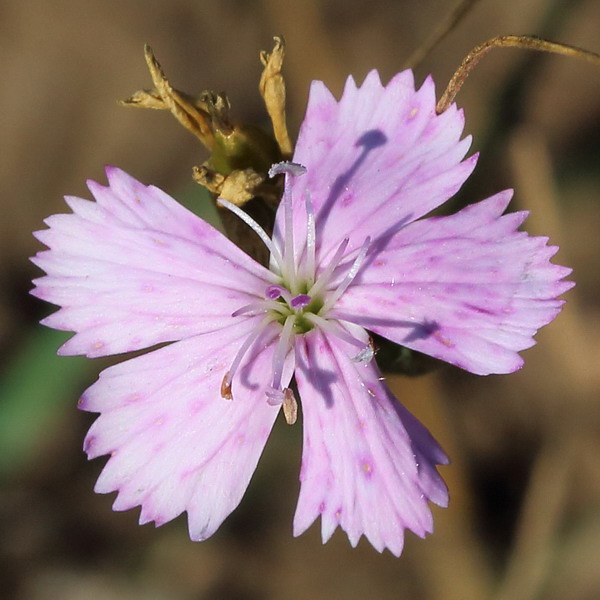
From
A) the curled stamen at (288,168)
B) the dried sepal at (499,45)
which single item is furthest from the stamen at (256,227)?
the dried sepal at (499,45)

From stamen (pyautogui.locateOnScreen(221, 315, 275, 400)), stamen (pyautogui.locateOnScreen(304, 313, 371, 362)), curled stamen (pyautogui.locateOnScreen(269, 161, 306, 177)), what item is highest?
curled stamen (pyautogui.locateOnScreen(269, 161, 306, 177))

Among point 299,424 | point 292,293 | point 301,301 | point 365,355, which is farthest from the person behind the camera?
point 299,424

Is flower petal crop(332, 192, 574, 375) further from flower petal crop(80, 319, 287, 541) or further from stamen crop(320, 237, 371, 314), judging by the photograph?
flower petal crop(80, 319, 287, 541)

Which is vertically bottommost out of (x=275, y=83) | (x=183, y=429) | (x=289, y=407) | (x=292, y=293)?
(x=183, y=429)

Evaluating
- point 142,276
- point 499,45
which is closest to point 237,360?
point 142,276

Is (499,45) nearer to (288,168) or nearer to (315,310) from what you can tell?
(288,168)

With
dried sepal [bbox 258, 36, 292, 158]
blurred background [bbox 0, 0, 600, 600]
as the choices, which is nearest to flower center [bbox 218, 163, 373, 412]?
dried sepal [bbox 258, 36, 292, 158]

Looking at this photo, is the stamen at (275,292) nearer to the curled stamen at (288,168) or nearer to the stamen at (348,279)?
the stamen at (348,279)

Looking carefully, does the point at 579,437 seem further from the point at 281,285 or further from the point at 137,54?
the point at 137,54
